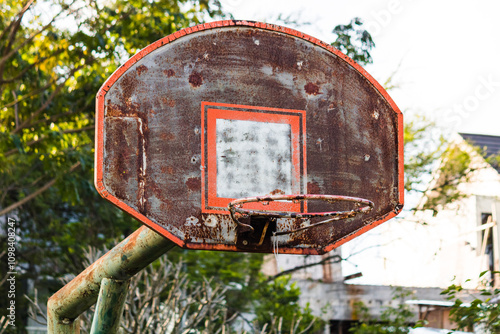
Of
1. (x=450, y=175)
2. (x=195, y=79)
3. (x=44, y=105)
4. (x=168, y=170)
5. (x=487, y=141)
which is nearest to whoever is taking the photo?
(x=168, y=170)

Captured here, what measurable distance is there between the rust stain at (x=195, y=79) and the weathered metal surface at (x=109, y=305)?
1.22 meters

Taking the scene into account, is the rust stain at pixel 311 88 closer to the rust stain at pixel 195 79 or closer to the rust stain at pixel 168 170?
the rust stain at pixel 195 79

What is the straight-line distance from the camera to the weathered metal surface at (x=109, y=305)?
3768 mm

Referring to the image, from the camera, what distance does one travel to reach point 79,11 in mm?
9227

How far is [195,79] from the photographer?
391 cm

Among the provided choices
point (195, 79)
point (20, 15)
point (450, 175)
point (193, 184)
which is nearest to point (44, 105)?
→ point (20, 15)

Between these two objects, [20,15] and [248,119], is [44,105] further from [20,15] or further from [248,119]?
[248,119]

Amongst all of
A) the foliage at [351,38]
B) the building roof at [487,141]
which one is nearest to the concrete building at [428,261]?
the building roof at [487,141]

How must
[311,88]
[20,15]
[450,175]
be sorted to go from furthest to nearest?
[450,175] < [20,15] < [311,88]

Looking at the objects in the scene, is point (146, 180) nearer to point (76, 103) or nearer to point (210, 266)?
point (76, 103)

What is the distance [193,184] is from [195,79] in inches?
25.3

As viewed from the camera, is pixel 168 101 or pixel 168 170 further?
pixel 168 101

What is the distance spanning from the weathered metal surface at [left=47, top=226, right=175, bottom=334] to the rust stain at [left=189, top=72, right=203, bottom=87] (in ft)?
2.95

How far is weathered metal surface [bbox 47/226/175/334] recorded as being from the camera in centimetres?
364
